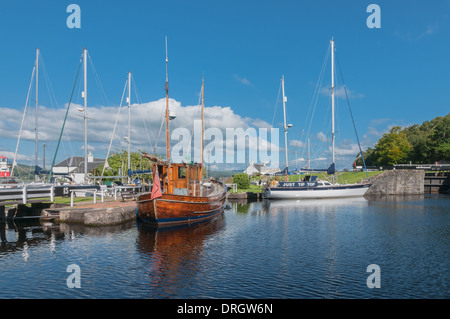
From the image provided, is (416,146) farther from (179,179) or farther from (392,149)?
(179,179)

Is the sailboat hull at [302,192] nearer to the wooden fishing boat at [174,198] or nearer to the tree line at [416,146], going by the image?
the wooden fishing boat at [174,198]

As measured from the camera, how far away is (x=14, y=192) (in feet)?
76.3

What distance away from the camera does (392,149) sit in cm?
8825

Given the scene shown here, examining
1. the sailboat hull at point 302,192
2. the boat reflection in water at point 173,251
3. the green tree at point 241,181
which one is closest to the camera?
the boat reflection in water at point 173,251

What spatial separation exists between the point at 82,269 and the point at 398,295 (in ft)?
40.6

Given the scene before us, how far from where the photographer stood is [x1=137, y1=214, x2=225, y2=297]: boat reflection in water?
12500 mm

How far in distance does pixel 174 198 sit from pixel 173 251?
717 cm

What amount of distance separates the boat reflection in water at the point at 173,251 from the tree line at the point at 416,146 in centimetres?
7144

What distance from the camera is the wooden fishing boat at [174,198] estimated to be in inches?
910

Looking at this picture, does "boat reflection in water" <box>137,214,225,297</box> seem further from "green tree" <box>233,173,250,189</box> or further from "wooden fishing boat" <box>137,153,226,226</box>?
"green tree" <box>233,173,250,189</box>

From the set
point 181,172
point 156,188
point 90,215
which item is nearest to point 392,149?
point 181,172

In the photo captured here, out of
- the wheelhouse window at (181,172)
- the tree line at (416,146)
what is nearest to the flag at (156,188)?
the wheelhouse window at (181,172)


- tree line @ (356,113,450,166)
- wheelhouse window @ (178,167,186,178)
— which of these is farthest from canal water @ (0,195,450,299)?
tree line @ (356,113,450,166)
